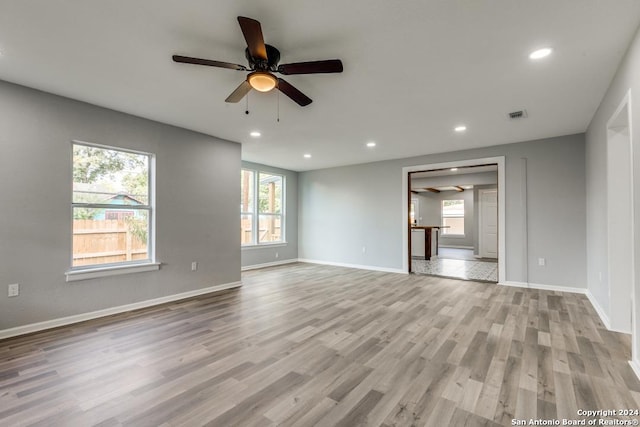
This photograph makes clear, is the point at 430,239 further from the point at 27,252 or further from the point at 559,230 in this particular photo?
the point at 27,252

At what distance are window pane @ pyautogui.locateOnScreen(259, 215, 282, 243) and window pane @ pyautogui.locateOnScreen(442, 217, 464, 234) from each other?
8.10 m

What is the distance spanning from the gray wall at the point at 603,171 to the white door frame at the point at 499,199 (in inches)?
45.1

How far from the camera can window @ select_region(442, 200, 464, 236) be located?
12.4 metres

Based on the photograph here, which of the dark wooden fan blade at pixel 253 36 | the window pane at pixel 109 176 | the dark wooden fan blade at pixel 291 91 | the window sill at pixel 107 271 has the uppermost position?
the dark wooden fan blade at pixel 253 36

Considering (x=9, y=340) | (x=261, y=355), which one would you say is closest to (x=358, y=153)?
(x=261, y=355)

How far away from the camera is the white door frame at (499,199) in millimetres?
5277

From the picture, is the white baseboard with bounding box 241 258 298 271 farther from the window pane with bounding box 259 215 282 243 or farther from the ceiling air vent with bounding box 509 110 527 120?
the ceiling air vent with bounding box 509 110 527 120

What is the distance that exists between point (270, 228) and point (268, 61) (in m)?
5.61

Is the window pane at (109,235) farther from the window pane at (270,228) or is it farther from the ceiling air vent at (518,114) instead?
the ceiling air vent at (518,114)

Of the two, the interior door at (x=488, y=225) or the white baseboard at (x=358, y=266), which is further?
the interior door at (x=488, y=225)

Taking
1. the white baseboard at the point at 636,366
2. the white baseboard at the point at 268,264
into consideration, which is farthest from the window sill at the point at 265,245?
the white baseboard at the point at 636,366

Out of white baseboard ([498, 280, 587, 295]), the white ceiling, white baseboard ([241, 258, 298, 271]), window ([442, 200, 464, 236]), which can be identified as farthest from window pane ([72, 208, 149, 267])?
window ([442, 200, 464, 236])

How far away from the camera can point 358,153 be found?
6.13 m

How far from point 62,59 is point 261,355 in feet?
10.4
